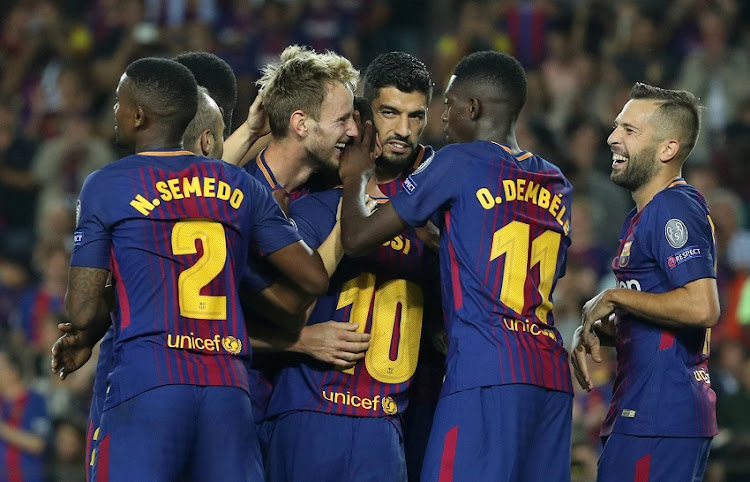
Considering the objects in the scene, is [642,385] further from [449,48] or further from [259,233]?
[449,48]

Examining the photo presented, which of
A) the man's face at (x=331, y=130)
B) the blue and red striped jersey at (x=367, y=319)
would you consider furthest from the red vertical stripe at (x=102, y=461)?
the man's face at (x=331, y=130)

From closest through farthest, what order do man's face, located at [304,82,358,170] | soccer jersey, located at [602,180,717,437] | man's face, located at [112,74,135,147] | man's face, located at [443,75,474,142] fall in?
man's face, located at [112,74,135,147]
soccer jersey, located at [602,180,717,437]
man's face, located at [443,75,474,142]
man's face, located at [304,82,358,170]

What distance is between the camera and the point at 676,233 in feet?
17.8

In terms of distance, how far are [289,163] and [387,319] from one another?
0.91m

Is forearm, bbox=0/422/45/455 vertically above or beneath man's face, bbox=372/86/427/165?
beneath

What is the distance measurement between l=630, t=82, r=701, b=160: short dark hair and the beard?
12cm

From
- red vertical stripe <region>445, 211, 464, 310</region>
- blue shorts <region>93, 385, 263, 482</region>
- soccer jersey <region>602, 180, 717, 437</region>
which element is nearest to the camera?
blue shorts <region>93, 385, 263, 482</region>

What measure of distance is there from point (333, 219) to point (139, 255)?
1.15 m

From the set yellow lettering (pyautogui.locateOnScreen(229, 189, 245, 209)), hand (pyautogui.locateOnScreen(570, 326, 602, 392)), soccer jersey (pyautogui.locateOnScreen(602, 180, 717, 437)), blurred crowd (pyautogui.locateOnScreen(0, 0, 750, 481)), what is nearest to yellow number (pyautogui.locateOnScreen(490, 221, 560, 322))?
hand (pyautogui.locateOnScreen(570, 326, 602, 392))

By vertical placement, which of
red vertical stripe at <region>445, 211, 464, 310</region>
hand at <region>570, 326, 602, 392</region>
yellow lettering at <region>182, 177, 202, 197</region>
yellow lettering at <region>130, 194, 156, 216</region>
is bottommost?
hand at <region>570, 326, 602, 392</region>

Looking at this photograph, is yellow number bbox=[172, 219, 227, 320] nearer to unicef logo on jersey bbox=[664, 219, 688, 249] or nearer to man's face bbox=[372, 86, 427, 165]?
man's face bbox=[372, 86, 427, 165]

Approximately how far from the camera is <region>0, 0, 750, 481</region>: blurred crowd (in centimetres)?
1124

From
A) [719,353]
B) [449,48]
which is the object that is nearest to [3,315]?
[449,48]

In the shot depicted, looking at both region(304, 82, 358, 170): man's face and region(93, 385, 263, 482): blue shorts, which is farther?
region(304, 82, 358, 170): man's face
